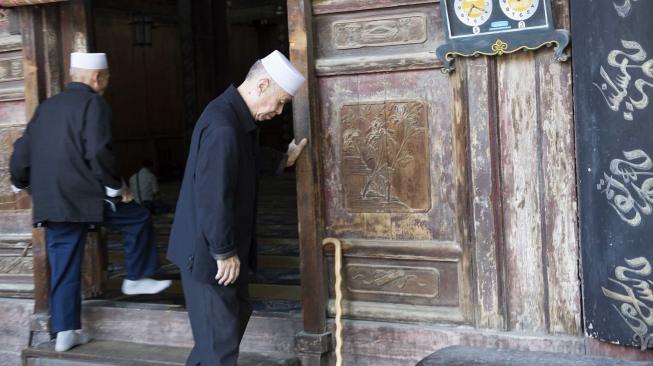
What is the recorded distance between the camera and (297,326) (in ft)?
15.6

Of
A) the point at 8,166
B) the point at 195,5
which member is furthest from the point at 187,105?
the point at 8,166

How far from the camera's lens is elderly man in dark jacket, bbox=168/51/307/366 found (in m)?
3.77

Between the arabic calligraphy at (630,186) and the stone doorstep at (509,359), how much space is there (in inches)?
26.3

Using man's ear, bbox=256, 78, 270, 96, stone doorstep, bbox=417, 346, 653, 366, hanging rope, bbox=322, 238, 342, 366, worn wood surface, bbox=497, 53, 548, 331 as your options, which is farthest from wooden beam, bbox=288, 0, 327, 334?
worn wood surface, bbox=497, 53, 548, 331

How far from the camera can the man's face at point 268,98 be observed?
3.97m

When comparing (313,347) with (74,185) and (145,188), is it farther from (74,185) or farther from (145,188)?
(145,188)

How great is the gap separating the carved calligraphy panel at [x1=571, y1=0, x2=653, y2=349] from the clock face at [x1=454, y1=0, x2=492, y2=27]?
42cm

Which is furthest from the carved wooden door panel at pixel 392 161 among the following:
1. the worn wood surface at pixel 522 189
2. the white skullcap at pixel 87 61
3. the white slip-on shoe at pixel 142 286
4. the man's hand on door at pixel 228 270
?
the white skullcap at pixel 87 61

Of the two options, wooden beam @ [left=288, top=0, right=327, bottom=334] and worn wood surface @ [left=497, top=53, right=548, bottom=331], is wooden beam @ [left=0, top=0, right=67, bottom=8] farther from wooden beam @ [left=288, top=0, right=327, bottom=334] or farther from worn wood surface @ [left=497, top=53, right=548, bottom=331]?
worn wood surface @ [left=497, top=53, right=548, bottom=331]

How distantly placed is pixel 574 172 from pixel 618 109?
0.41 meters

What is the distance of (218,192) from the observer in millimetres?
3742

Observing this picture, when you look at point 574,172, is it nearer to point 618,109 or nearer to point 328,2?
point 618,109

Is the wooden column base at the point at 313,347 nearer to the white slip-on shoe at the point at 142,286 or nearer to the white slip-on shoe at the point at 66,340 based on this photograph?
the white slip-on shoe at the point at 142,286

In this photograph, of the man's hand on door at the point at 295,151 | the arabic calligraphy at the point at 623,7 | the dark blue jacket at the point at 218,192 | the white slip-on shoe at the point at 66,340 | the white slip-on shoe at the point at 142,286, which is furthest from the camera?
the white slip-on shoe at the point at 142,286
